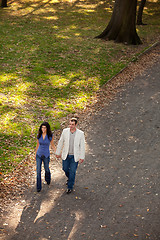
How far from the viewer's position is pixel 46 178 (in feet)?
30.4

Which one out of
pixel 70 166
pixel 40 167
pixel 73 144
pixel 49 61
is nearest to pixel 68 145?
pixel 73 144

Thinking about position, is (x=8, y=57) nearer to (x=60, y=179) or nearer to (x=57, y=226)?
(x=60, y=179)

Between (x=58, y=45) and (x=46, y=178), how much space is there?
1370 centimetres

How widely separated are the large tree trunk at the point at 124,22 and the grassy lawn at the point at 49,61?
789 millimetres

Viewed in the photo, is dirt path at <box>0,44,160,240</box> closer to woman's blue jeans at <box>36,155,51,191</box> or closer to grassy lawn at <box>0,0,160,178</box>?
woman's blue jeans at <box>36,155,51,191</box>

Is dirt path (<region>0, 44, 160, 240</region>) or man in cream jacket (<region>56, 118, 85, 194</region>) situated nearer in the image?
→ dirt path (<region>0, 44, 160, 240</region>)

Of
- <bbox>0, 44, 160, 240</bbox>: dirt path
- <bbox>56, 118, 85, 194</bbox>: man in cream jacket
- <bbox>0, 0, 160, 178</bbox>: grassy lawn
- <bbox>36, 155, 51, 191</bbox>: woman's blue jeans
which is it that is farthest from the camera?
<bbox>0, 0, 160, 178</bbox>: grassy lawn

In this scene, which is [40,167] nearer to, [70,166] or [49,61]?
[70,166]

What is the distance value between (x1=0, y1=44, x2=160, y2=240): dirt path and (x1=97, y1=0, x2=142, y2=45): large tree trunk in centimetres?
1014

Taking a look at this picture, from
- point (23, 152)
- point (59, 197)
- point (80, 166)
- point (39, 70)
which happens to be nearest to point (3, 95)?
point (39, 70)

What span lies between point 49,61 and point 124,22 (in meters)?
6.44

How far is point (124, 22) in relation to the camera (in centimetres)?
2169

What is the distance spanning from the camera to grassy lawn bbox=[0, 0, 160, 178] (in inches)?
510

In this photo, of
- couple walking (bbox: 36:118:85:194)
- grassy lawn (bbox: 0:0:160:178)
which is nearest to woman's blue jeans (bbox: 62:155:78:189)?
couple walking (bbox: 36:118:85:194)
